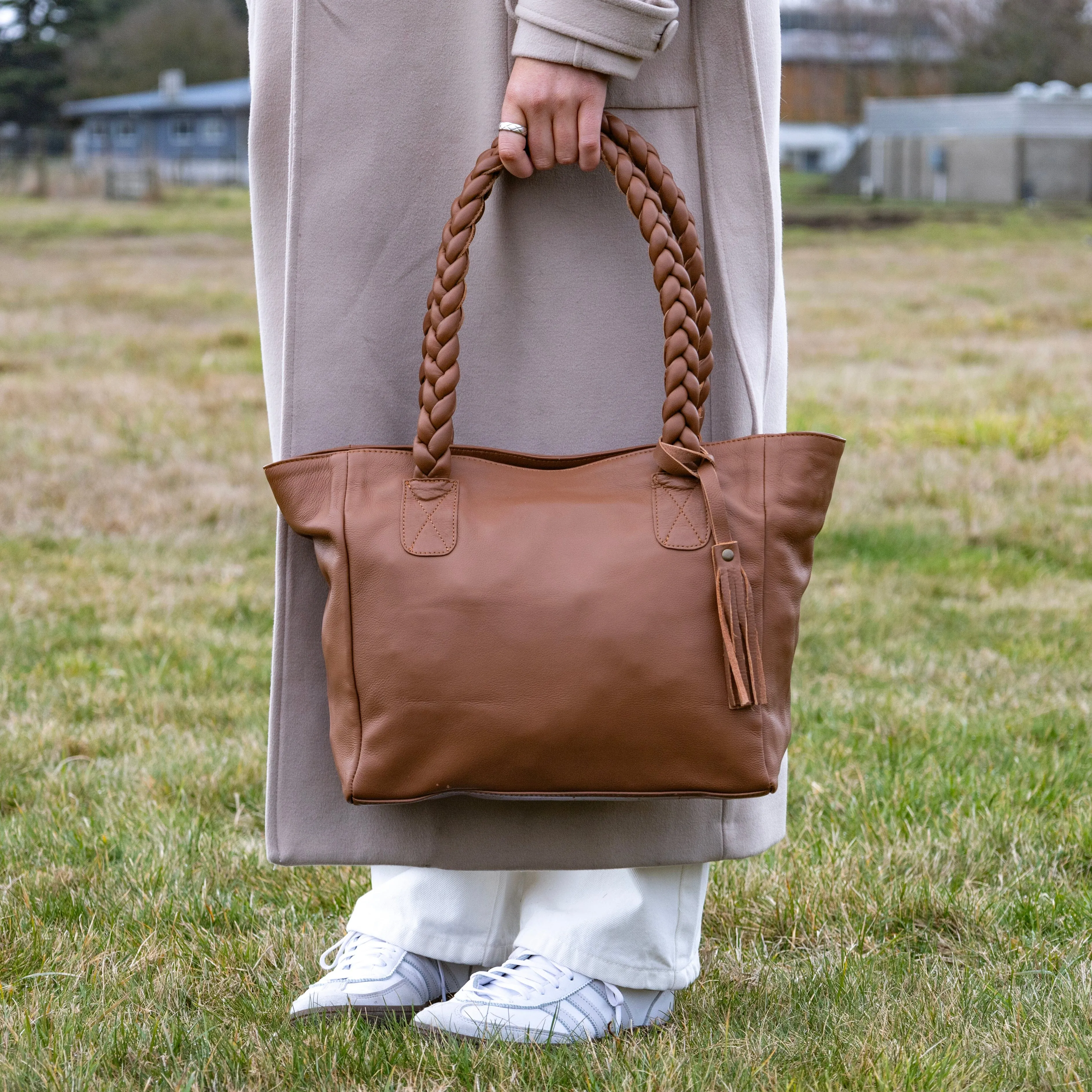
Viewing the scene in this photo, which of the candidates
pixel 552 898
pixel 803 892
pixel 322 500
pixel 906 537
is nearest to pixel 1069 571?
pixel 906 537

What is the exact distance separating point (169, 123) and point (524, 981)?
61.1 m

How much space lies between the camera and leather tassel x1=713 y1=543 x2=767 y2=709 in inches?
53.6

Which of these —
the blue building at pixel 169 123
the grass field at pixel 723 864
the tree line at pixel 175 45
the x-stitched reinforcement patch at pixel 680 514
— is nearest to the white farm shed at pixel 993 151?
the tree line at pixel 175 45

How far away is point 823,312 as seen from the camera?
1092 centimetres

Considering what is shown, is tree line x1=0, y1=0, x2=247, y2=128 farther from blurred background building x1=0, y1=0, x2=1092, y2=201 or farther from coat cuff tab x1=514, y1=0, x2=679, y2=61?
coat cuff tab x1=514, y1=0, x2=679, y2=61

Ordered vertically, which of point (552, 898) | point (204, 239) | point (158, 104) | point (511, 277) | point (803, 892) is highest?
point (158, 104)

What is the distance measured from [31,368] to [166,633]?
15.2 feet

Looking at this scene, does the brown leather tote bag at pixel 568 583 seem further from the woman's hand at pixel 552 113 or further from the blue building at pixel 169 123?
the blue building at pixel 169 123

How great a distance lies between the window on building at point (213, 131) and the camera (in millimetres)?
55781

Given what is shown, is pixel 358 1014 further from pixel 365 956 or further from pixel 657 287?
pixel 657 287

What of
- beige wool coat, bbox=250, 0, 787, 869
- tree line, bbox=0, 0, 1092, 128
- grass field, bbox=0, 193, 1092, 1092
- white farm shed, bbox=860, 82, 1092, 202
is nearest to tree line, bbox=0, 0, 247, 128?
tree line, bbox=0, 0, 1092, 128

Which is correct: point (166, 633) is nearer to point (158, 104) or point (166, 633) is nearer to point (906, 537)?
point (906, 537)

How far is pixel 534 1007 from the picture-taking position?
5.21 ft

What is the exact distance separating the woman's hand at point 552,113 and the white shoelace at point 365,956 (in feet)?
3.19
